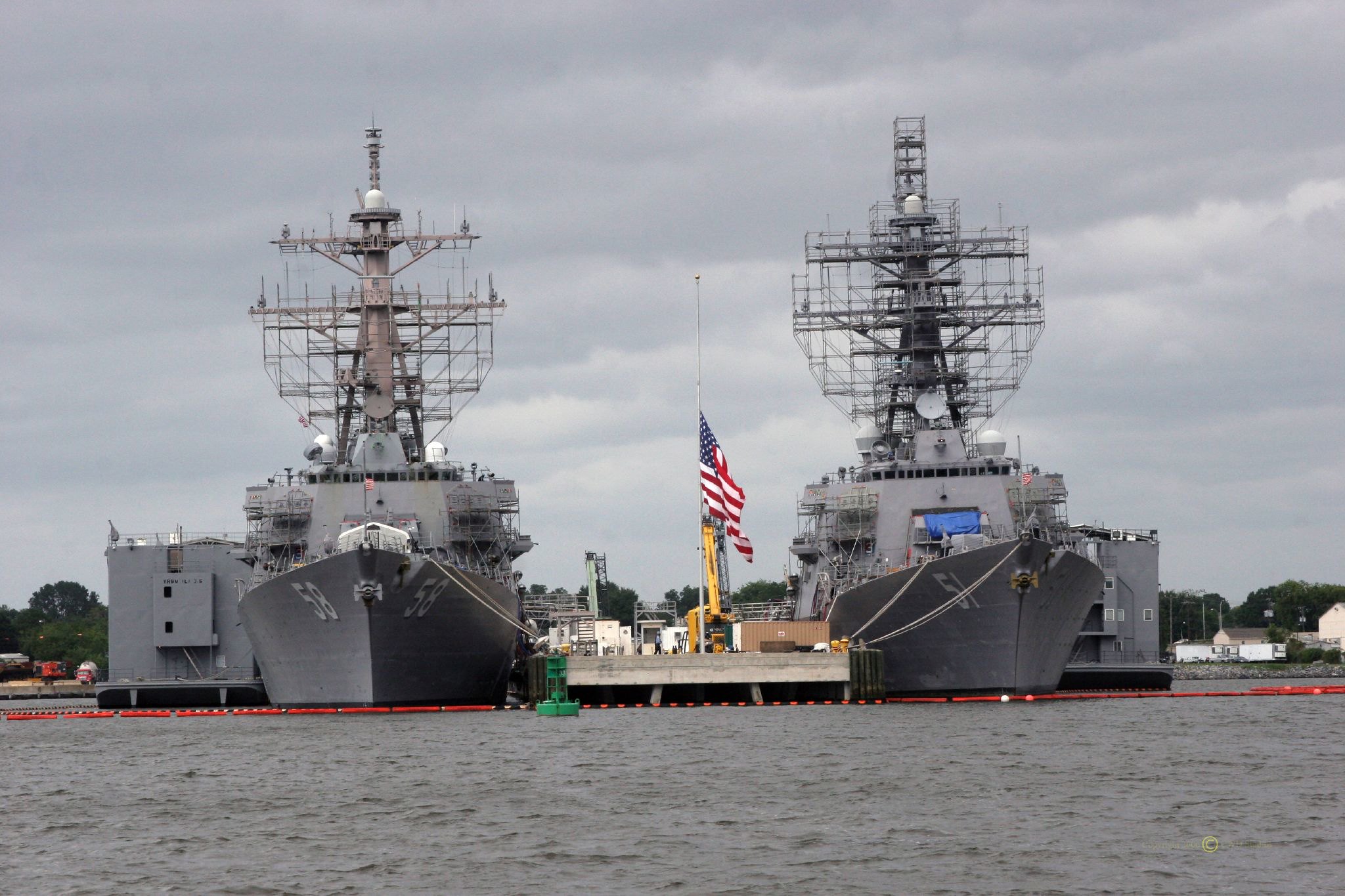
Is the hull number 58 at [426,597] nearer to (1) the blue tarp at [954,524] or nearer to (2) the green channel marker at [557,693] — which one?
(2) the green channel marker at [557,693]

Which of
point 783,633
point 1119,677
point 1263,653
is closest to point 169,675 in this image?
point 783,633

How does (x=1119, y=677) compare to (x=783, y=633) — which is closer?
(x=783, y=633)

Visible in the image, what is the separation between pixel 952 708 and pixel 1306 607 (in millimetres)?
112376

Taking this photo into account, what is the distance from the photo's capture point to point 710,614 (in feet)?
199

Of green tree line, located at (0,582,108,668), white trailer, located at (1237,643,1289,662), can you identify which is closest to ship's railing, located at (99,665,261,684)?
green tree line, located at (0,582,108,668)

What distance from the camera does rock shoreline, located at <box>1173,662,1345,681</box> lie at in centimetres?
10075

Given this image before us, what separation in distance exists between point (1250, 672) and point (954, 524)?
58.1m

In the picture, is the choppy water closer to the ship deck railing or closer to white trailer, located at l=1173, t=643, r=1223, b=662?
the ship deck railing

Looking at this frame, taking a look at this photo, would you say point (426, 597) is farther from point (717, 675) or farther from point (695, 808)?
point (695, 808)

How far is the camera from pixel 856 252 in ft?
201

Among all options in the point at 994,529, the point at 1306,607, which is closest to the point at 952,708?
the point at 994,529

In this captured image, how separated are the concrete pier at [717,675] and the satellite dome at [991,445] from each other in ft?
28.8

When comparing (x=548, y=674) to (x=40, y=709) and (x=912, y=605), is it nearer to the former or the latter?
(x=912, y=605)

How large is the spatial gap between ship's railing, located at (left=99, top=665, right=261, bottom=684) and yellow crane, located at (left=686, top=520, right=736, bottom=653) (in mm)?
14326
